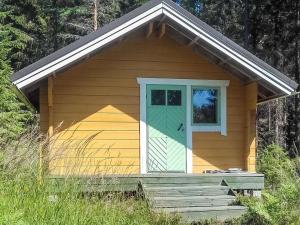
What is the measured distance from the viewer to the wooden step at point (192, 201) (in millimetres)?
8766

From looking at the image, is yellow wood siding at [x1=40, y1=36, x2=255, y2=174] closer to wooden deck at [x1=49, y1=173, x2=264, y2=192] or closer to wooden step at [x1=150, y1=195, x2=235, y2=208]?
wooden deck at [x1=49, y1=173, x2=264, y2=192]

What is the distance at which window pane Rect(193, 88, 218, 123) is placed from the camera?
11.8m

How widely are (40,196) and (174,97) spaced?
7.39m

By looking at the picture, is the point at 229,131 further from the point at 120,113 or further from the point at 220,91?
the point at 120,113

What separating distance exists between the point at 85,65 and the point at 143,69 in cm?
144

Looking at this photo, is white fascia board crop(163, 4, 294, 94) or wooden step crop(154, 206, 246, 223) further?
white fascia board crop(163, 4, 294, 94)

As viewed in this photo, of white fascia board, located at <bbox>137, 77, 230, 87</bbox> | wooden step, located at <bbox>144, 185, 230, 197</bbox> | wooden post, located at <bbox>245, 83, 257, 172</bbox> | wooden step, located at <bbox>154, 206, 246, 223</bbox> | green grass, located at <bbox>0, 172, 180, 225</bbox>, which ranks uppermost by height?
white fascia board, located at <bbox>137, 77, 230, 87</bbox>

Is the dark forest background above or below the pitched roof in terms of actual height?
above

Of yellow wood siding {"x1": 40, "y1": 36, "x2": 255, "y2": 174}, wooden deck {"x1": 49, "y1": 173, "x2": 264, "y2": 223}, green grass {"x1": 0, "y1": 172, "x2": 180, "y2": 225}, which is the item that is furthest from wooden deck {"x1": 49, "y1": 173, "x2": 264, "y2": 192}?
green grass {"x1": 0, "y1": 172, "x2": 180, "y2": 225}

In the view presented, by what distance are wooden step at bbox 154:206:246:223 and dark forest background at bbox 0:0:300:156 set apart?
14036mm

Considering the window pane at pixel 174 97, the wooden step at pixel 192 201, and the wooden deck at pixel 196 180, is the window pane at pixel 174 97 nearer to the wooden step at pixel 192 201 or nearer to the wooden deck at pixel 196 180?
the wooden deck at pixel 196 180

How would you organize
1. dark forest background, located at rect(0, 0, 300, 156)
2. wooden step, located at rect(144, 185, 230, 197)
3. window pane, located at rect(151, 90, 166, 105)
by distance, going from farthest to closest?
dark forest background, located at rect(0, 0, 300, 156)
window pane, located at rect(151, 90, 166, 105)
wooden step, located at rect(144, 185, 230, 197)

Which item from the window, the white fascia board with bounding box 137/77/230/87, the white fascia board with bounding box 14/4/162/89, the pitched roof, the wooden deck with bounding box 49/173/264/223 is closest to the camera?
the wooden deck with bounding box 49/173/264/223

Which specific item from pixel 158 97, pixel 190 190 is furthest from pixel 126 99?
pixel 190 190
